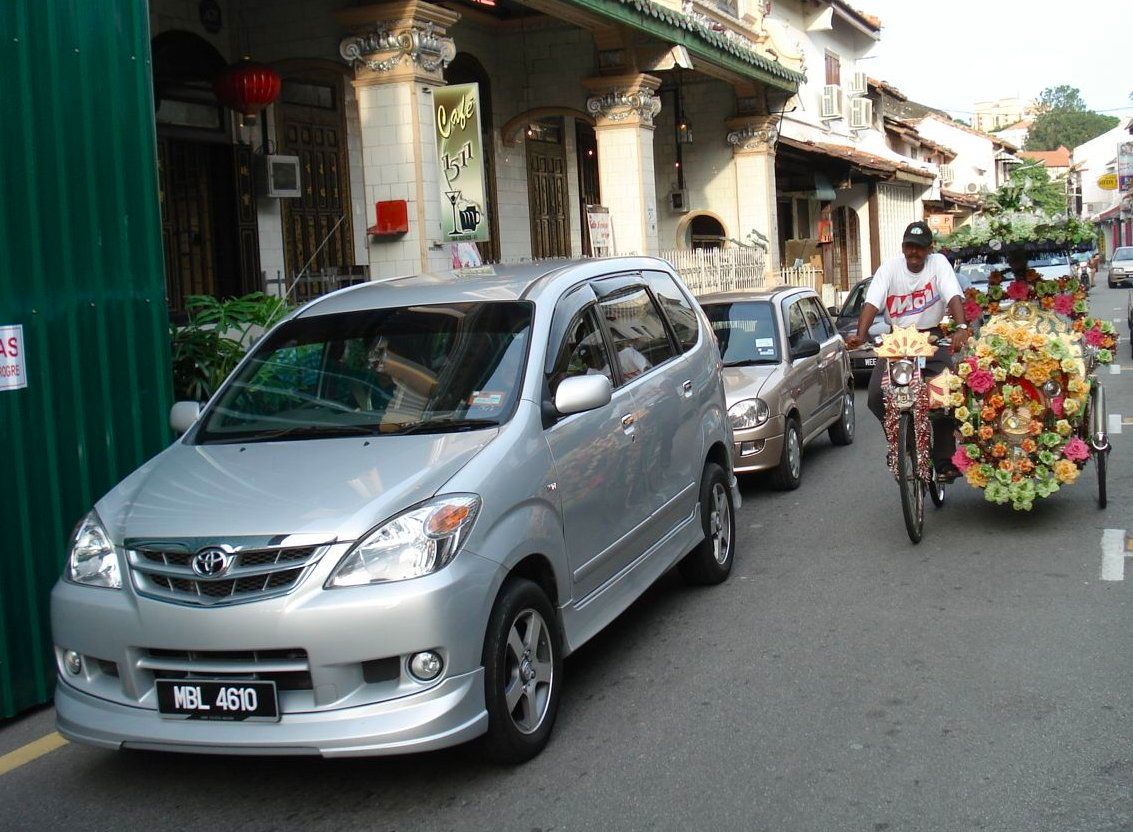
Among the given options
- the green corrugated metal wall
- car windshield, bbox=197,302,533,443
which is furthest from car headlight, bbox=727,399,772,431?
the green corrugated metal wall

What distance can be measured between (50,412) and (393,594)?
255 centimetres

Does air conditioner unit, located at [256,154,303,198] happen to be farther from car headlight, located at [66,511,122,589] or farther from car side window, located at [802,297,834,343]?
car headlight, located at [66,511,122,589]

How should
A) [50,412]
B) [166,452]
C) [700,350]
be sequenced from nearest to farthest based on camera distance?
[166,452], [50,412], [700,350]

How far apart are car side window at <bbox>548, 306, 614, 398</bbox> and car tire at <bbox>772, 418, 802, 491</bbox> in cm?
454

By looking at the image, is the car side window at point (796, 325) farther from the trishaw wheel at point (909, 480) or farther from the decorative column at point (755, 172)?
the decorative column at point (755, 172)

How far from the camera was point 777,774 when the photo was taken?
15.3ft

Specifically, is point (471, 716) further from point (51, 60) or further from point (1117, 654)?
point (51, 60)

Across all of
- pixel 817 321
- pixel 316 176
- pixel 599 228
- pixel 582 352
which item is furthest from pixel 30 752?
pixel 599 228

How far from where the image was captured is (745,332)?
37.1 feet

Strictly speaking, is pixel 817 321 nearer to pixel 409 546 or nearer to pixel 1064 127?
pixel 409 546

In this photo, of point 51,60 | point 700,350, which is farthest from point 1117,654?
point 51,60

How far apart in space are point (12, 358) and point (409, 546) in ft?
8.05

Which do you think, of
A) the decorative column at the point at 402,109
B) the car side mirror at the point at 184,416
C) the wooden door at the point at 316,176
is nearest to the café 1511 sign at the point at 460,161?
the decorative column at the point at 402,109

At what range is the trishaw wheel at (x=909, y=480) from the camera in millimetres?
8141
